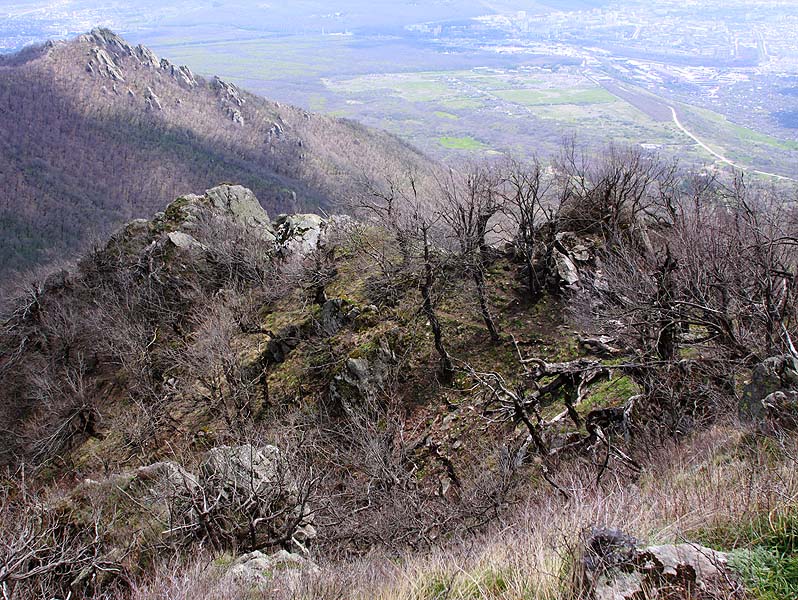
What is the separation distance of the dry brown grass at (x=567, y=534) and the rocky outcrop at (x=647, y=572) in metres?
0.19

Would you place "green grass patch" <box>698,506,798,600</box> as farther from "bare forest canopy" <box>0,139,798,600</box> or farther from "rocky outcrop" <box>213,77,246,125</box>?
"rocky outcrop" <box>213,77,246,125</box>

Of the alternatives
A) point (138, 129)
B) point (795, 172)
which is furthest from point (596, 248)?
point (138, 129)

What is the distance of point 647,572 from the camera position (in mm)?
3244

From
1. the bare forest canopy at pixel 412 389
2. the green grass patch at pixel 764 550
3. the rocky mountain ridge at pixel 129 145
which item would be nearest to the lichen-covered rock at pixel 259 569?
the bare forest canopy at pixel 412 389

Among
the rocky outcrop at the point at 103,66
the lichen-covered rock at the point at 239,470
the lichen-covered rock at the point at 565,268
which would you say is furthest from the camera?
the rocky outcrop at the point at 103,66

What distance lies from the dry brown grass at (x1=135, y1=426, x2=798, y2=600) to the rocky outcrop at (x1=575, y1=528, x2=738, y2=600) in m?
0.19

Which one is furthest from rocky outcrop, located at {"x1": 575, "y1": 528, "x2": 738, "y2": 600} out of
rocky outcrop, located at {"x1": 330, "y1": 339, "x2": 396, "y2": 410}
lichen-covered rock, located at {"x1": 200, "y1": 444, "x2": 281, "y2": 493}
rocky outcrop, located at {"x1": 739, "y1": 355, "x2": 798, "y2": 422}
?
rocky outcrop, located at {"x1": 330, "y1": 339, "x2": 396, "y2": 410}

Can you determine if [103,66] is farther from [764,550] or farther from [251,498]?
[764,550]

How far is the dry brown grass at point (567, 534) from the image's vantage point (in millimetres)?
3826

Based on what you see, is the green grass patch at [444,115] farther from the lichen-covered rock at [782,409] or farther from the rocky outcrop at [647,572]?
the rocky outcrop at [647,572]

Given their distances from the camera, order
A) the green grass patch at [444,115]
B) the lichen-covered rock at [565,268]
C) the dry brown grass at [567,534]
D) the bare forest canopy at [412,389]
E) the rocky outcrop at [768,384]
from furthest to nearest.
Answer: the green grass patch at [444,115], the lichen-covered rock at [565,268], the rocky outcrop at [768,384], the bare forest canopy at [412,389], the dry brown grass at [567,534]

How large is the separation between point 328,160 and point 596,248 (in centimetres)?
8677

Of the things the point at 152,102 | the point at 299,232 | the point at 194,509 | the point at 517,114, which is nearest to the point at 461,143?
the point at 517,114

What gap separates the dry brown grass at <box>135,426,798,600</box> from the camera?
3826 mm
